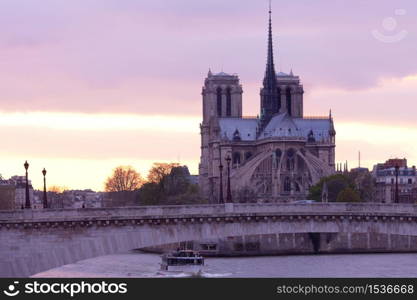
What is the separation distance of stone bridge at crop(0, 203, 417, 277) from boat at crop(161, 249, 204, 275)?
109ft

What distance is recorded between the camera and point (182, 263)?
9744cm

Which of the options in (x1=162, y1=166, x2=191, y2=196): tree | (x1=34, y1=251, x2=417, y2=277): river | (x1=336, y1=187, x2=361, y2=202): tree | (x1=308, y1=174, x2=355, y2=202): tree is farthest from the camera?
(x1=308, y1=174, x2=355, y2=202): tree

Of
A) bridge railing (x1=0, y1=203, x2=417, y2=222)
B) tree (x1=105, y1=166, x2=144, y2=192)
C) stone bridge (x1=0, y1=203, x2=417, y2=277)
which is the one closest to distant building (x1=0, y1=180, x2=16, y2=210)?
tree (x1=105, y1=166, x2=144, y2=192)

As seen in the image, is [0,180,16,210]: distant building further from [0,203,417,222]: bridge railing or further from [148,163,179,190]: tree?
[0,203,417,222]: bridge railing

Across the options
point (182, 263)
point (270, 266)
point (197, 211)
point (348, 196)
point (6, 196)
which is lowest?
point (270, 266)

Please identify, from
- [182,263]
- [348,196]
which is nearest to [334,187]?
[348,196]

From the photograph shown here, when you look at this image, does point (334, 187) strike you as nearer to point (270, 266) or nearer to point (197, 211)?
point (270, 266)

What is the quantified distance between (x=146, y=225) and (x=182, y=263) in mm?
37348

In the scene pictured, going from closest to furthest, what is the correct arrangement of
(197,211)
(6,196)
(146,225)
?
(146,225) → (197,211) → (6,196)

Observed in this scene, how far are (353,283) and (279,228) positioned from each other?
710 cm

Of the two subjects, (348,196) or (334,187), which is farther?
(334,187)

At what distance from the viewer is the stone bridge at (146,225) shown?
59500mm

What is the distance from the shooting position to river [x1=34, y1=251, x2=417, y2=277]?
8881 centimetres

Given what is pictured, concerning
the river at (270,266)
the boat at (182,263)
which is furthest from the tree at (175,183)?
the boat at (182,263)
